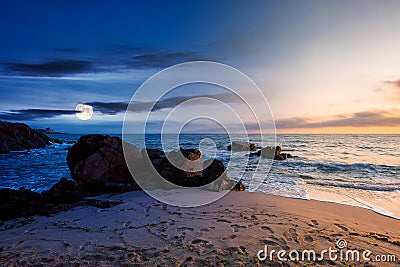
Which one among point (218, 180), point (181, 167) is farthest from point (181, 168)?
point (218, 180)

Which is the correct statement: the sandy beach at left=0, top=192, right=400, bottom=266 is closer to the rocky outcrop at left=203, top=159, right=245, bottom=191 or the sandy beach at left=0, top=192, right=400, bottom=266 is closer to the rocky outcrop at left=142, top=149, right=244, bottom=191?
the rocky outcrop at left=203, top=159, right=245, bottom=191

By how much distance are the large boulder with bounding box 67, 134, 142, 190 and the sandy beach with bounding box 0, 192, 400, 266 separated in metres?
2.79

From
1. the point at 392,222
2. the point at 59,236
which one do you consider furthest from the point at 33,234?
the point at 392,222

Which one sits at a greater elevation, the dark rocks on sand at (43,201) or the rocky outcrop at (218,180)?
the rocky outcrop at (218,180)

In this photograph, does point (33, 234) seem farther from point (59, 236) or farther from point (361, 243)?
point (361, 243)

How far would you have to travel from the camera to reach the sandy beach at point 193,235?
5312mm

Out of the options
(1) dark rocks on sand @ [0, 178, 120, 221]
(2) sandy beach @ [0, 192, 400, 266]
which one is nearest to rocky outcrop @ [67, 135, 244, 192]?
(1) dark rocks on sand @ [0, 178, 120, 221]

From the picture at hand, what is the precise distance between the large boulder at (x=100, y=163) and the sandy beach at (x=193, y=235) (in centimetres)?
279

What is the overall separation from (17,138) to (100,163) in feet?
135

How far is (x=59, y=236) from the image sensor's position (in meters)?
6.42

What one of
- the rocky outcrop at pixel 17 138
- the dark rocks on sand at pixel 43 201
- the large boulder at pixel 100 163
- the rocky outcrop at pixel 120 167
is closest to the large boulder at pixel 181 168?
the rocky outcrop at pixel 120 167

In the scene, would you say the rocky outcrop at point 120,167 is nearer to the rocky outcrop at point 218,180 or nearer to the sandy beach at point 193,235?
the rocky outcrop at point 218,180

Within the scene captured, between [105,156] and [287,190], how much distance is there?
954 centimetres

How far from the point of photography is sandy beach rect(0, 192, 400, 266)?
5.31m
